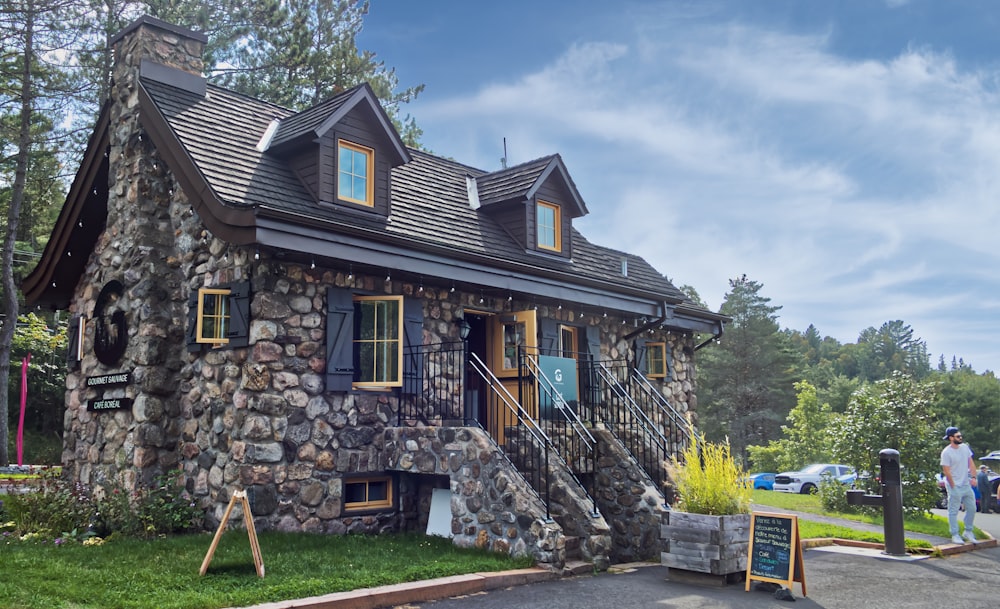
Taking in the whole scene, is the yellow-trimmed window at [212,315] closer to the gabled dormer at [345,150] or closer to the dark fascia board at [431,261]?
the dark fascia board at [431,261]

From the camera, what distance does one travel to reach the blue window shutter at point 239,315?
10086mm

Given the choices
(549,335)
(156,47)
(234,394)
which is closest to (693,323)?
(549,335)

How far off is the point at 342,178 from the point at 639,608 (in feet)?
24.6

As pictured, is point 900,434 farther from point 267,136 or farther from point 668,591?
point 267,136

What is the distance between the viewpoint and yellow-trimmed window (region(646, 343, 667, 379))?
54.4ft

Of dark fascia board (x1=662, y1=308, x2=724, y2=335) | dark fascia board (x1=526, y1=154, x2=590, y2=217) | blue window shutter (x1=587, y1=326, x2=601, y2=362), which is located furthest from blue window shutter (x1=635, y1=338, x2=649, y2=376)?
dark fascia board (x1=526, y1=154, x2=590, y2=217)

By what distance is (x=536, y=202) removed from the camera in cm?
1493

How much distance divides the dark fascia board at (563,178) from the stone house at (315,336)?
48 centimetres

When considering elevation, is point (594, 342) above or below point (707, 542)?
above

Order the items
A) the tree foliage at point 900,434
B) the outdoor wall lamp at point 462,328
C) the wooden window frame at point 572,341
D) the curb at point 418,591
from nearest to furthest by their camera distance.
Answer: the curb at point 418,591 < the outdoor wall lamp at point 462,328 < the wooden window frame at point 572,341 < the tree foliage at point 900,434

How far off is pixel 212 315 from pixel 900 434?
12.9 metres

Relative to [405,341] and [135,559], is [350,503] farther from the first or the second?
[135,559]

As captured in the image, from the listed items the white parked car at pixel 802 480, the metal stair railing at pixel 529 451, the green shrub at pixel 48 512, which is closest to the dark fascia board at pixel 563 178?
the metal stair railing at pixel 529 451

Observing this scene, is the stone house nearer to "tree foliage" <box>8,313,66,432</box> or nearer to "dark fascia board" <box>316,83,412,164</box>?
"dark fascia board" <box>316,83,412,164</box>
